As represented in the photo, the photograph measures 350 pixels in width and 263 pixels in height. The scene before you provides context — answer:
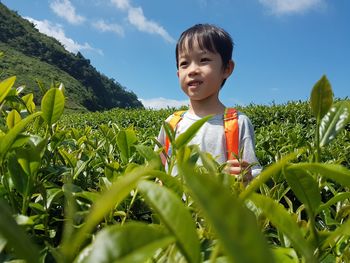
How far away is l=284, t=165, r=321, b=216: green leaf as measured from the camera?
1.74ft

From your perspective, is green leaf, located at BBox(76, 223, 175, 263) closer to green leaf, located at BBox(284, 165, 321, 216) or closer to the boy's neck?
green leaf, located at BBox(284, 165, 321, 216)

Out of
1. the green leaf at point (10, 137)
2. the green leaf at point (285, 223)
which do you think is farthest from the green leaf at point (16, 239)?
the green leaf at point (10, 137)

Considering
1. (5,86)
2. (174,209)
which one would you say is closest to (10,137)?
(5,86)

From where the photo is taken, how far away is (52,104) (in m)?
0.92

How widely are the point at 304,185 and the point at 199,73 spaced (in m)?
2.13

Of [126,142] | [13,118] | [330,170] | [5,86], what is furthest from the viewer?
[126,142]

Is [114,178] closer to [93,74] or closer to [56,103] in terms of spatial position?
[56,103]

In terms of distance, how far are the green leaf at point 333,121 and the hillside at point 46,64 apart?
45699 mm

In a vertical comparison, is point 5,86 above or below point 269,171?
above

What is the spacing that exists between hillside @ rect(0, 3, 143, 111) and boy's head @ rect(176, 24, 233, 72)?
43425mm

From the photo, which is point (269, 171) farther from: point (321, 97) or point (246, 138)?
point (246, 138)

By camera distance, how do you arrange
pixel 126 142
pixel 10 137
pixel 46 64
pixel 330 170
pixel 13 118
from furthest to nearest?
pixel 46 64
pixel 126 142
pixel 13 118
pixel 10 137
pixel 330 170

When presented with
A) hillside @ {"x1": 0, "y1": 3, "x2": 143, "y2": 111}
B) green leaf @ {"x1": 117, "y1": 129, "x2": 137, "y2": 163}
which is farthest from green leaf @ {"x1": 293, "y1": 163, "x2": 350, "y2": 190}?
hillside @ {"x1": 0, "y1": 3, "x2": 143, "y2": 111}

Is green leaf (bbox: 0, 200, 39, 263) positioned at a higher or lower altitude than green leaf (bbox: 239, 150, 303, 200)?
lower
